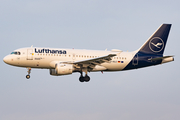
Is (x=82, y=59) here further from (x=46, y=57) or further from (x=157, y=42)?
(x=157, y=42)

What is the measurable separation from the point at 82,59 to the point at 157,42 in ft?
42.6

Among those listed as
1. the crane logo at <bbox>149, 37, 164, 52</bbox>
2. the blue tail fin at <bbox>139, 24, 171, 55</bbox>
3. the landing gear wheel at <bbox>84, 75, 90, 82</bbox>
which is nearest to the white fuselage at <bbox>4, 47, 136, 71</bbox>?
the landing gear wheel at <bbox>84, 75, 90, 82</bbox>

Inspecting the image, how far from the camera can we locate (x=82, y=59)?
48.1m

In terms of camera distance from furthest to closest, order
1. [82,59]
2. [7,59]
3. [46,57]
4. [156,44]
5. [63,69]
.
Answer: [156,44] < [82,59] < [7,59] < [46,57] < [63,69]

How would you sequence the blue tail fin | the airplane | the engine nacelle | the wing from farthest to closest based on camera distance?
the blue tail fin → the airplane → the engine nacelle → the wing

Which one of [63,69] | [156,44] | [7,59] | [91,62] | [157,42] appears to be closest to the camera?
[63,69]

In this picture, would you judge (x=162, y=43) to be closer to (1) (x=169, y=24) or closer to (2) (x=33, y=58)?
(1) (x=169, y=24)

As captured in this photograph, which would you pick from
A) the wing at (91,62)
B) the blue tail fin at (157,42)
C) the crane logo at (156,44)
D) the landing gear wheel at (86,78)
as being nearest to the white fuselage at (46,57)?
the wing at (91,62)

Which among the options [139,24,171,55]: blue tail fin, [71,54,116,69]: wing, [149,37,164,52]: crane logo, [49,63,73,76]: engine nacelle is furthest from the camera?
[149,37,164,52]: crane logo

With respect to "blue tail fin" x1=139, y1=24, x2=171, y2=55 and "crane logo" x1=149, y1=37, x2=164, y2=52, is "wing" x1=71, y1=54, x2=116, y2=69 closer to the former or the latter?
"blue tail fin" x1=139, y1=24, x2=171, y2=55

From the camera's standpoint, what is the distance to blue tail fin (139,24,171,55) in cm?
5191

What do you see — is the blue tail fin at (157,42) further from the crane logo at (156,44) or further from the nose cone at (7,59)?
the nose cone at (7,59)

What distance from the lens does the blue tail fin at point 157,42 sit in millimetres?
51906

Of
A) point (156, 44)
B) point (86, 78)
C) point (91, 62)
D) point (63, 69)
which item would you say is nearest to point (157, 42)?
point (156, 44)
